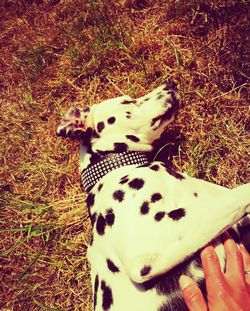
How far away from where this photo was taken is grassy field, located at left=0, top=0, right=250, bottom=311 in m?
3.45

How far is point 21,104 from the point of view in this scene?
13.9ft

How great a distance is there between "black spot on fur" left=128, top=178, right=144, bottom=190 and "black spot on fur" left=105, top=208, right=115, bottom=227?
23 cm

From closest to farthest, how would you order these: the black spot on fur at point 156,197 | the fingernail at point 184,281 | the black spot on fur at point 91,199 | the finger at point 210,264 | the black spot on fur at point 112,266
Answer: the finger at point 210,264 → the fingernail at point 184,281 → the black spot on fur at point 112,266 → the black spot on fur at point 156,197 → the black spot on fur at point 91,199

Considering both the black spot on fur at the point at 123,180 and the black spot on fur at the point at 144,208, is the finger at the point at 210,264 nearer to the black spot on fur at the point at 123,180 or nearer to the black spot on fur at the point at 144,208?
the black spot on fur at the point at 144,208

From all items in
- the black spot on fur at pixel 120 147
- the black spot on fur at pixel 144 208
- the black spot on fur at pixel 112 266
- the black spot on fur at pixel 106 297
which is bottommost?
the black spot on fur at pixel 106 297

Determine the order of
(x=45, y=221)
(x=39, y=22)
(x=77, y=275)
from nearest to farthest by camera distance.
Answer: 1. (x=77, y=275)
2. (x=45, y=221)
3. (x=39, y=22)

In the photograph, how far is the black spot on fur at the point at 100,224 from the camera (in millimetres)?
2625

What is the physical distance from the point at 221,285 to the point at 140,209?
0.75 meters

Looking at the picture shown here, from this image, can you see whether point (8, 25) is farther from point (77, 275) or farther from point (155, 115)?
point (77, 275)

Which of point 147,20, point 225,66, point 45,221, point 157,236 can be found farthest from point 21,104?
point 157,236

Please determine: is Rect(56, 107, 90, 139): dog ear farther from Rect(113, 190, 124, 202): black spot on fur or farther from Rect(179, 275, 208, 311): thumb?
Rect(179, 275, 208, 311): thumb

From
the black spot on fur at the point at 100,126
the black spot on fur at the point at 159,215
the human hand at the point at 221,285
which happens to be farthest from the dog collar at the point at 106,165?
the human hand at the point at 221,285

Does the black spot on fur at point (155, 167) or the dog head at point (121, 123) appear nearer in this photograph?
the black spot on fur at point (155, 167)

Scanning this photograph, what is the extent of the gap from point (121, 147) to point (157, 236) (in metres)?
0.84
